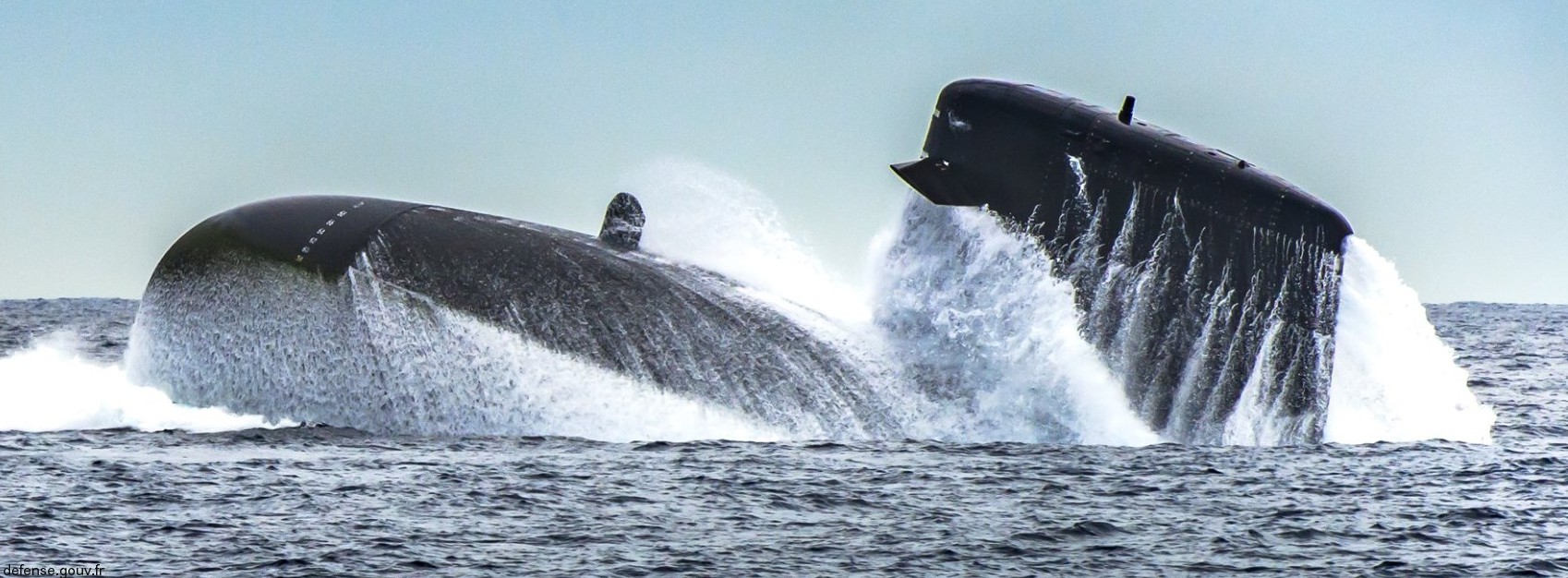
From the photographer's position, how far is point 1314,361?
24172 mm

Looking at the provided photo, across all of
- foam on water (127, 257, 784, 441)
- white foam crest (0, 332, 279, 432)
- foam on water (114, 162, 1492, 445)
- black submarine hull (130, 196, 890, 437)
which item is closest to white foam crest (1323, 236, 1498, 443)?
foam on water (114, 162, 1492, 445)

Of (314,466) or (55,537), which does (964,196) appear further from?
(55,537)

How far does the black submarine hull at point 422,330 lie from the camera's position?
2484 centimetres

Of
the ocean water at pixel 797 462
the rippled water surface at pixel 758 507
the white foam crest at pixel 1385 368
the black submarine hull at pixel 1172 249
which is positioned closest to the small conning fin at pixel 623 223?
the ocean water at pixel 797 462

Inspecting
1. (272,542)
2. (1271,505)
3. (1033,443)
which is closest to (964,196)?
(1033,443)

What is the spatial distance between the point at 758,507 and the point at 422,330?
6606mm

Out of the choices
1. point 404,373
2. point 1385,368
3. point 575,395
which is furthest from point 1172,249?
point 404,373

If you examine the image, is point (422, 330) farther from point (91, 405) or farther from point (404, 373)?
point (91, 405)

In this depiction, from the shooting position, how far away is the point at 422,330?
2481cm

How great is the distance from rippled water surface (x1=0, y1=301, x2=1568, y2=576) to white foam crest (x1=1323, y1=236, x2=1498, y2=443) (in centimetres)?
Answer: 66

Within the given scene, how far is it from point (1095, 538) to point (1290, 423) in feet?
23.4

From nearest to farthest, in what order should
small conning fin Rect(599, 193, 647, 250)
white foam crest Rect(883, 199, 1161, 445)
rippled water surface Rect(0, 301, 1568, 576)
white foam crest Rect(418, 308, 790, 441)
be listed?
rippled water surface Rect(0, 301, 1568, 576)
white foam crest Rect(418, 308, 790, 441)
white foam crest Rect(883, 199, 1161, 445)
small conning fin Rect(599, 193, 647, 250)

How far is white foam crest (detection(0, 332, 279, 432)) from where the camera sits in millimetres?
25484

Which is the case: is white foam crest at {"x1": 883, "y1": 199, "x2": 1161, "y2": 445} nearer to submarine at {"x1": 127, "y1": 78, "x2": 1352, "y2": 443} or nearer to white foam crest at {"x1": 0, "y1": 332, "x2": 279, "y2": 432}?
submarine at {"x1": 127, "y1": 78, "x2": 1352, "y2": 443}
